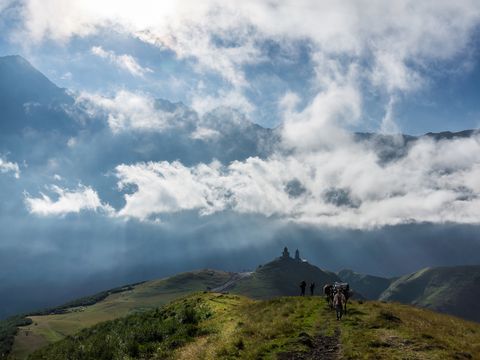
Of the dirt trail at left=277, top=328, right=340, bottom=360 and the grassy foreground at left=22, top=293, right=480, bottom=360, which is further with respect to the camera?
the grassy foreground at left=22, top=293, right=480, bottom=360

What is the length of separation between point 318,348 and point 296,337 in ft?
9.72

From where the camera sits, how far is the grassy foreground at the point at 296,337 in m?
28.0

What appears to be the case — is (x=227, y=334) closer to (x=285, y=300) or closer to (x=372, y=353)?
(x=372, y=353)

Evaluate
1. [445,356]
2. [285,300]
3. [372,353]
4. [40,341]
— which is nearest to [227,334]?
[372,353]

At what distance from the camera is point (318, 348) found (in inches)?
1164

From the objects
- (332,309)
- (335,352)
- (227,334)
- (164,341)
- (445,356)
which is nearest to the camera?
(445,356)

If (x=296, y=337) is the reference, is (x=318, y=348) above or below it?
below

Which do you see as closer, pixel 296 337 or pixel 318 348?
pixel 318 348

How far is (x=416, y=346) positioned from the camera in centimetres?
2831

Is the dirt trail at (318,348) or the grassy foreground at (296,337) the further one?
the grassy foreground at (296,337)

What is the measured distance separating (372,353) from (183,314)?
3191cm

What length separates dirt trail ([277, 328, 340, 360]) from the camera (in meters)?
27.6

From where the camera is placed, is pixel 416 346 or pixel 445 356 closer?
pixel 445 356

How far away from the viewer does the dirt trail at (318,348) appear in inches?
1086
